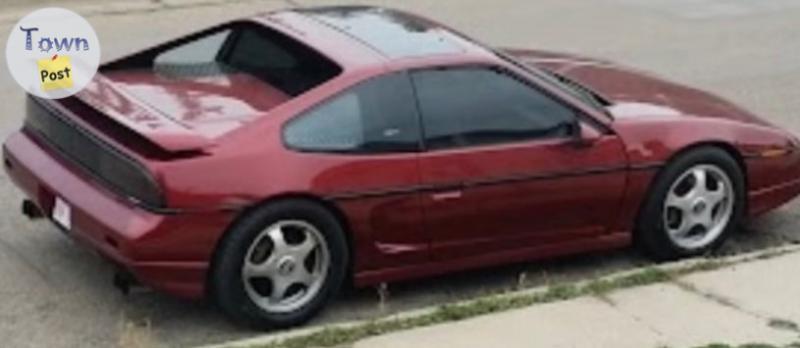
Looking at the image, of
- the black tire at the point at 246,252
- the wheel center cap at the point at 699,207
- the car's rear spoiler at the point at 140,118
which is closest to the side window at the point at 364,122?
the black tire at the point at 246,252

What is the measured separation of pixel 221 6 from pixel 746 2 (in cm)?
535

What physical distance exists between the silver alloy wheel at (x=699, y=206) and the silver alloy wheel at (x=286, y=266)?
1.92 m

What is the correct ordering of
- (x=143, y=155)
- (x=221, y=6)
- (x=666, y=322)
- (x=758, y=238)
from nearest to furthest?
(x=143, y=155), (x=666, y=322), (x=758, y=238), (x=221, y=6)

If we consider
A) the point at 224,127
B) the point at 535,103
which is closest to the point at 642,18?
the point at 535,103

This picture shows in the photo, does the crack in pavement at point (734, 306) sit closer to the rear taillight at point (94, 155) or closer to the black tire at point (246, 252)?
the black tire at point (246, 252)

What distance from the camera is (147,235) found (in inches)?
225

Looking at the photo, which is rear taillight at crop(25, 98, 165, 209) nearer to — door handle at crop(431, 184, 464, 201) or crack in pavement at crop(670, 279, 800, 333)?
door handle at crop(431, 184, 464, 201)

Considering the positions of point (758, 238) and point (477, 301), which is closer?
point (477, 301)

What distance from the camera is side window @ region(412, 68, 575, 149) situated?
6.37 metres

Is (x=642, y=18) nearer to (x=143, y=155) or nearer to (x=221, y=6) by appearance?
(x=221, y=6)

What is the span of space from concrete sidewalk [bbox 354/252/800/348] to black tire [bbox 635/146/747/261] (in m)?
0.38

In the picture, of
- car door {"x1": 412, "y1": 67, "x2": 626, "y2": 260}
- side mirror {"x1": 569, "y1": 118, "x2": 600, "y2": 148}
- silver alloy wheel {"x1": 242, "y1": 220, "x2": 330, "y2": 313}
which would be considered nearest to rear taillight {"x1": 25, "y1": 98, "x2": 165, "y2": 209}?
silver alloy wheel {"x1": 242, "y1": 220, "x2": 330, "y2": 313}

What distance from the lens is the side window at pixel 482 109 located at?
6371mm

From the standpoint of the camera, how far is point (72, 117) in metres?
6.26
